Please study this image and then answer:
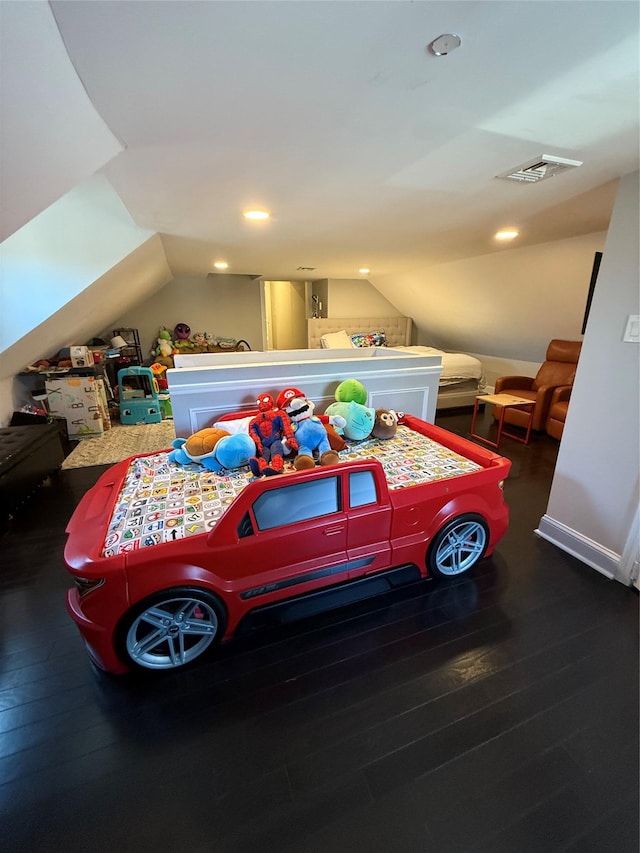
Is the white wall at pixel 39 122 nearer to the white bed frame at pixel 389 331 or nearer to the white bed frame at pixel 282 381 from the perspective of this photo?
the white bed frame at pixel 282 381

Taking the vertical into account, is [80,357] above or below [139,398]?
above

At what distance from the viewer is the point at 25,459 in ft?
8.85

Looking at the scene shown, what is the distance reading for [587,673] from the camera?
1473 mm

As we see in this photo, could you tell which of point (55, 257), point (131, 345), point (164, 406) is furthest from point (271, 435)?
point (131, 345)

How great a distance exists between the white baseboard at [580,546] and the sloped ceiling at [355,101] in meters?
1.97

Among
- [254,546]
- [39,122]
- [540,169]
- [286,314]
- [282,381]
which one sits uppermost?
[540,169]

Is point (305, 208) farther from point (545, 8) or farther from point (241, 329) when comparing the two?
point (241, 329)

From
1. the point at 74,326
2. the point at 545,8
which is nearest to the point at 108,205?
the point at 74,326

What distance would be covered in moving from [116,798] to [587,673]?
1.80 metres

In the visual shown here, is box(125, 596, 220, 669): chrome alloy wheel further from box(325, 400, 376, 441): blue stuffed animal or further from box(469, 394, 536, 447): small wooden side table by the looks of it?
box(469, 394, 536, 447): small wooden side table

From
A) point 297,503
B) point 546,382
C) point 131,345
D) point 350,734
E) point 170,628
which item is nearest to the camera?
point 350,734

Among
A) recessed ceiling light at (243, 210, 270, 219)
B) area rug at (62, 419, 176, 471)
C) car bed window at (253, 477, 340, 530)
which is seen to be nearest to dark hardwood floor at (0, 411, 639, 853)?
car bed window at (253, 477, 340, 530)

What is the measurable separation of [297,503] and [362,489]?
12.3 inches

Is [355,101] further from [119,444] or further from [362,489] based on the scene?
[119,444]
